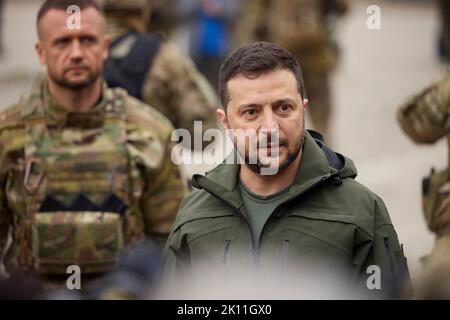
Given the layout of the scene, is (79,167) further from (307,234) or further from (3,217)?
(307,234)

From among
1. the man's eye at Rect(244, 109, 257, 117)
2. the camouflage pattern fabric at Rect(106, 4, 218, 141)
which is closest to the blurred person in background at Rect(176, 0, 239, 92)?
the camouflage pattern fabric at Rect(106, 4, 218, 141)

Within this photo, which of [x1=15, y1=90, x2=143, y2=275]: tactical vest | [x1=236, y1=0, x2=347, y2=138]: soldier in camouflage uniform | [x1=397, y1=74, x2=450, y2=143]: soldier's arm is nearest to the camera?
[x1=15, y1=90, x2=143, y2=275]: tactical vest

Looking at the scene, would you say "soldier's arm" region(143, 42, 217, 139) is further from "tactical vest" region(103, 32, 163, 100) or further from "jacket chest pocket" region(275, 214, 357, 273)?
"jacket chest pocket" region(275, 214, 357, 273)

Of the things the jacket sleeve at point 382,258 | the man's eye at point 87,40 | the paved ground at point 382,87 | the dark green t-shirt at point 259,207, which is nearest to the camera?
the jacket sleeve at point 382,258

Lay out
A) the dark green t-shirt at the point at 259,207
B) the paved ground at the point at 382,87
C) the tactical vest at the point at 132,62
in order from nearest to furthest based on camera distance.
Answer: the dark green t-shirt at the point at 259,207
the tactical vest at the point at 132,62
the paved ground at the point at 382,87

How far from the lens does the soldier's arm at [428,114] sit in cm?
498

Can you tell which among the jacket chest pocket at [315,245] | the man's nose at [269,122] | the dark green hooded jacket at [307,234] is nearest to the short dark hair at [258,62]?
the man's nose at [269,122]

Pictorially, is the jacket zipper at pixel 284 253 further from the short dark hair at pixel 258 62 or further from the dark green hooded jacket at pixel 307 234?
the short dark hair at pixel 258 62

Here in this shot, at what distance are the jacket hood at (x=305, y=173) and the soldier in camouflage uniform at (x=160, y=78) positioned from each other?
2.40 m

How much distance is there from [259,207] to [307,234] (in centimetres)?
17

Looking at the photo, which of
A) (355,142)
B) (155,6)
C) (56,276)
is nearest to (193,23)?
(155,6)

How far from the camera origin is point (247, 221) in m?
3.27

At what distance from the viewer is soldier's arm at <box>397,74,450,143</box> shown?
4.98m
